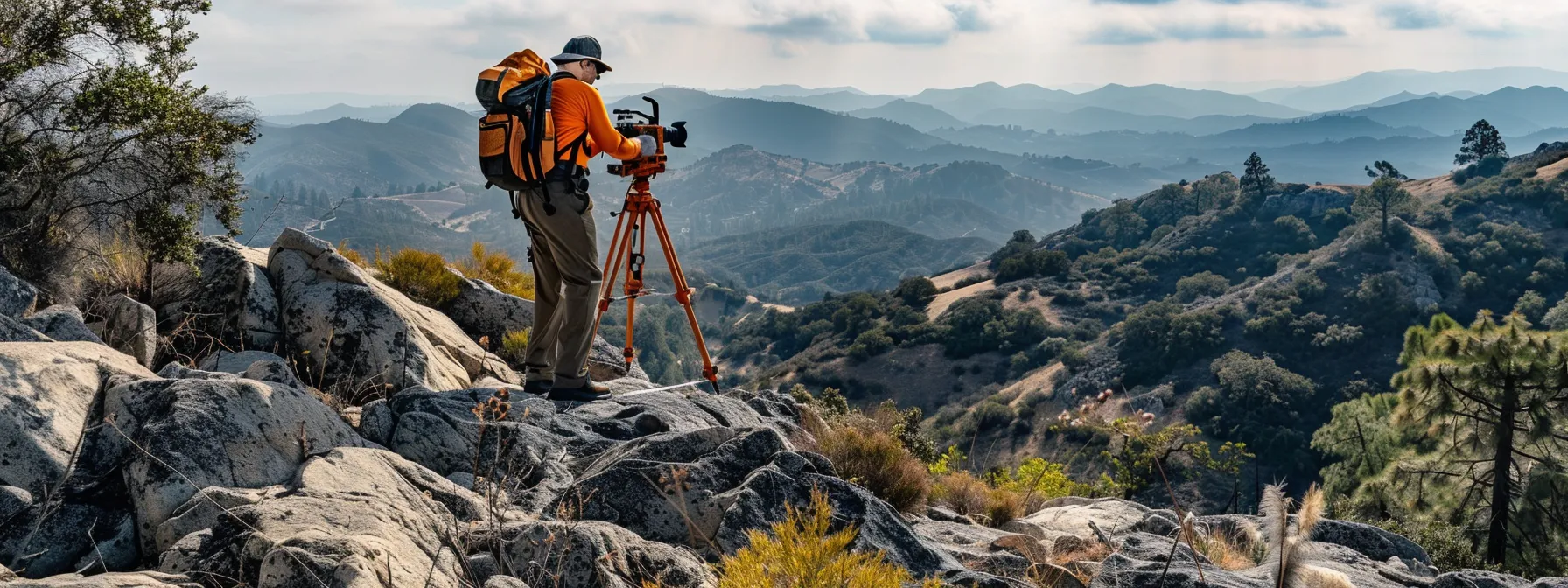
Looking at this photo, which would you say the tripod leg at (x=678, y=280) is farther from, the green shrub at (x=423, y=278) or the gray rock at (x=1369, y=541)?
the gray rock at (x=1369, y=541)

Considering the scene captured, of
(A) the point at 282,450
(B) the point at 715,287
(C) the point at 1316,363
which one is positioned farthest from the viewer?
(B) the point at 715,287

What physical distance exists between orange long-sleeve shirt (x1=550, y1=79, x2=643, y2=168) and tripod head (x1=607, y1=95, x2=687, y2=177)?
0.35m

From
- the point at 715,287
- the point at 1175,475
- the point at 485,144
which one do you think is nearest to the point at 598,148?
the point at 485,144

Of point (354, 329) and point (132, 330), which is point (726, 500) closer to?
point (354, 329)

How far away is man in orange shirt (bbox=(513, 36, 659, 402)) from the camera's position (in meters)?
6.26

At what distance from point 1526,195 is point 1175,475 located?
61125 mm

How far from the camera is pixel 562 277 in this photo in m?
6.73

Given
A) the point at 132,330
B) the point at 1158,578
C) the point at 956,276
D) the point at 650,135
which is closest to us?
the point at 1158,578

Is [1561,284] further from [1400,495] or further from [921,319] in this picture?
[1400,495]

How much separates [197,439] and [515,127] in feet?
9.07

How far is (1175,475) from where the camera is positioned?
55.3m

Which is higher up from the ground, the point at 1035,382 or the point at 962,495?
the point at 962,495

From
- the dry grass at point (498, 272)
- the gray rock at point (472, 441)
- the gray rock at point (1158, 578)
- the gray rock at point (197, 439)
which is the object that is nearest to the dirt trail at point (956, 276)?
the dry grass at point (498, 272)

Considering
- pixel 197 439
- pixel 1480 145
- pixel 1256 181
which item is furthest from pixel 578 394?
pixel 1480 145
